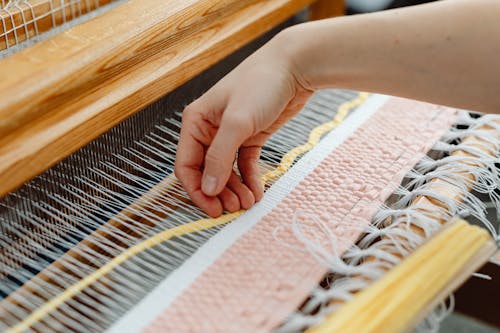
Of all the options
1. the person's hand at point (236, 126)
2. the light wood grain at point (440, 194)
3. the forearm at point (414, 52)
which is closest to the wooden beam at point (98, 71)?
the person's hand at point (236, 126)

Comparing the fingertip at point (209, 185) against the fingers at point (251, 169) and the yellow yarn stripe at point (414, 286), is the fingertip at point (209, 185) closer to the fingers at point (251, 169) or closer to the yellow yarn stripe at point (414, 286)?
the fingers at point (251, 169)

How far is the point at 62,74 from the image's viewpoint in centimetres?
83

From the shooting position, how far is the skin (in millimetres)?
805

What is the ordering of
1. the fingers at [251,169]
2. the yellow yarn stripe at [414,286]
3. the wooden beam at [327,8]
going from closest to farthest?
the yellow yarn stripe at [414,286], the fingers at [251,169], the wooden beam at [327,8]

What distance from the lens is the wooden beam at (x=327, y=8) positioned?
1501 millimetres

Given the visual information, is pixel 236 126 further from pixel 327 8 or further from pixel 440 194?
pixel 327 8

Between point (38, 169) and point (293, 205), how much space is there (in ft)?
1.09

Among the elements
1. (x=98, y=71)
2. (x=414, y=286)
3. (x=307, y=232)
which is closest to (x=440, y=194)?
(x=307, y=232)

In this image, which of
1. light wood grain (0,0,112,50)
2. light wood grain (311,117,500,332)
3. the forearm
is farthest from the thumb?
light wood grain (0,0,112,50)

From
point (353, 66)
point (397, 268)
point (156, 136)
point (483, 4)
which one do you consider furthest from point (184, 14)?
point (397, 268)

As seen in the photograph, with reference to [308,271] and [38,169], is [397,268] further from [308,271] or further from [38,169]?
[38,169]

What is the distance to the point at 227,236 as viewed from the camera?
856 millimetres

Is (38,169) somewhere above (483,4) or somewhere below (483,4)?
below

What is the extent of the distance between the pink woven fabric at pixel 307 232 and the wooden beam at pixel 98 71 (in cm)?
25
